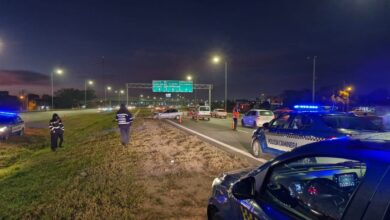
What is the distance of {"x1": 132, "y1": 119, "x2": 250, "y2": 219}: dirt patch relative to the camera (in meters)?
6.14

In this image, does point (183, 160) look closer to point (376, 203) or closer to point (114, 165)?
point (114, 165)

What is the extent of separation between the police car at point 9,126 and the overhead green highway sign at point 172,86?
143ft

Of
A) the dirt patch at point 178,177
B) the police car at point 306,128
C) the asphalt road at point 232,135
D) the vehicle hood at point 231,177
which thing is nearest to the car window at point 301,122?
the police car at point 306,128

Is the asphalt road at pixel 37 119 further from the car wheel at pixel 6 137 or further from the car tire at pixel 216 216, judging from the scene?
the car tire at pixel 216 216

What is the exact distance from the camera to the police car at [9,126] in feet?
68.0

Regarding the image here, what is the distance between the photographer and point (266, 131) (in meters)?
10.9

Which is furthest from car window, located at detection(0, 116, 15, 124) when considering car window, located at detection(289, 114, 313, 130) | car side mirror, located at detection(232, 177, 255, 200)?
car side mirror, located at detection(232, 177, 255, 200)

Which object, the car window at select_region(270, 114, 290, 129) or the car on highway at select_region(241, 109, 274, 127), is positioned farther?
the car on highway at select_region(241, 109, 274, 127)

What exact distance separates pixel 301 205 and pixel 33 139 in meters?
23.2

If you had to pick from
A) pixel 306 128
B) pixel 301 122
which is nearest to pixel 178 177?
pixel 306 128

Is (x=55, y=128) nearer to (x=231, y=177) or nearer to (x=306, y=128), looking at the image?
(x=306, y=128)

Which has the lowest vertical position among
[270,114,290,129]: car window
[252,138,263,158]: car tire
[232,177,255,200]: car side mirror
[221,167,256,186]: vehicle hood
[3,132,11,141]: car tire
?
[3,132,11,141]: car tire

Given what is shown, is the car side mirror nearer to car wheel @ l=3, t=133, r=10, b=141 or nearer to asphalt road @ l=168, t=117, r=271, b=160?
asphalt road @ l=168, t=117, r=271, b=160

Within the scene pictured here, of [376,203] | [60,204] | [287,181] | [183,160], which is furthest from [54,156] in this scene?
[376,203]
